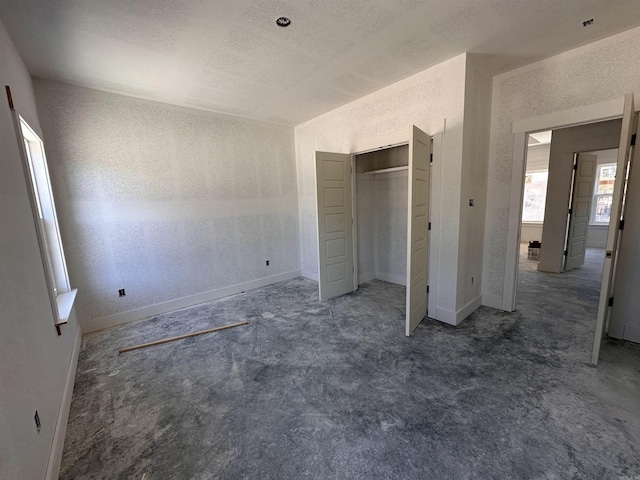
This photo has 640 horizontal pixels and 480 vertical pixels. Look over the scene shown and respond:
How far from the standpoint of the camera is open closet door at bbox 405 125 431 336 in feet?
8.66

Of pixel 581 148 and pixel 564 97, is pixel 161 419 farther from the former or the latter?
pixel 581 148

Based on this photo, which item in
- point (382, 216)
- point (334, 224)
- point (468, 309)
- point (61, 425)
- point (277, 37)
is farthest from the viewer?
point (382, 216)

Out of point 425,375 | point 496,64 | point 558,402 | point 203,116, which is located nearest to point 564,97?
point 496,64

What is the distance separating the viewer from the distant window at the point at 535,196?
7.91 m

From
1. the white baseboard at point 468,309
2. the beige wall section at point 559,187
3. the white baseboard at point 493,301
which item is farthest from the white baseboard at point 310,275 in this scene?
the beige wall section at point 559,187

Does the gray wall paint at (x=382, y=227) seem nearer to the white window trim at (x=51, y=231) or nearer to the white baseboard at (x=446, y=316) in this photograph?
the white baseboard at (x=446, y=316)

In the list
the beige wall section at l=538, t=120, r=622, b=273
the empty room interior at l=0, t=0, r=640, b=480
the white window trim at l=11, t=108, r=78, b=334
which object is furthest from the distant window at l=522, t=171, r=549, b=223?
the white window trim at l=11, t=108, r=78, b=334

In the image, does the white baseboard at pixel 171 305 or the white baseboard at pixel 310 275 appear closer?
the white baseboard at pixel 171 305

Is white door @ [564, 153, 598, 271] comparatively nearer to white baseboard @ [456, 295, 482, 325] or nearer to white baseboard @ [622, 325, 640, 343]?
white baseboard @ [622, 325, 640, 343]

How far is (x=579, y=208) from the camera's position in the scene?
504cm

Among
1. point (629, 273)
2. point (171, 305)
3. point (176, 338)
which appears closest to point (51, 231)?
point (171, 305)

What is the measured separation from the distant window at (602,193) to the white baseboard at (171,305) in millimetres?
8504

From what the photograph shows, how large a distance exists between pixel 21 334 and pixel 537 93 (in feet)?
15.2

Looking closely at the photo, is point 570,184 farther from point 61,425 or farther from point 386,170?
point 61,425
